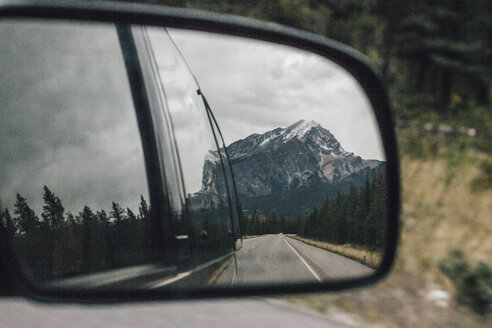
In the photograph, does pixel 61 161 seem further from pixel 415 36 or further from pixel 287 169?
pixel 415 36

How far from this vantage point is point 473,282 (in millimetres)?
5445

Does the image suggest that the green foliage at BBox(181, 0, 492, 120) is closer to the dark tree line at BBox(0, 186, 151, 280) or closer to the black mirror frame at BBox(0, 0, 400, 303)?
the black mirror frame at BBox(0, 0, 400, 303)

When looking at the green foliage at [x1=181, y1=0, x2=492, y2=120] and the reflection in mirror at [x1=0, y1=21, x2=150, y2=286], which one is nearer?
the reflection in mirror at [x1=0, y1=21, x2=150, y2=286]

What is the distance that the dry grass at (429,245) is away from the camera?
16.8 feet

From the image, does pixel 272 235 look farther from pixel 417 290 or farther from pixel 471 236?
pixel 471 236

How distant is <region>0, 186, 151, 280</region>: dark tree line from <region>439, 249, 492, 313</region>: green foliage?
491cm

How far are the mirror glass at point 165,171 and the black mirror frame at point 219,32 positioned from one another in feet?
0.10

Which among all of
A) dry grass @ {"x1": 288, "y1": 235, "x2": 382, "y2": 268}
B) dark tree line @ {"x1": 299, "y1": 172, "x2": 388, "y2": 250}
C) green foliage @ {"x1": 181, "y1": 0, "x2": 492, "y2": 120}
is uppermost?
green foliage @ {"x1": 181, "y1": 0, "x2": 492, "y2": 120}

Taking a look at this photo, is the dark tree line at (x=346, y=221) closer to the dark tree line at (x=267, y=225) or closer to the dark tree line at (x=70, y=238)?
the dark tree line at (x=267, y=225)

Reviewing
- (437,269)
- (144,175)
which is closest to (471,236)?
(437,269)

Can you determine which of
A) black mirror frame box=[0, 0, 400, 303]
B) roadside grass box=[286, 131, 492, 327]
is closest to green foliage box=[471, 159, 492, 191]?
roadside grass box=[286, 131, 492, 327]

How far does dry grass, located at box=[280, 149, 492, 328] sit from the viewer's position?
511 cm

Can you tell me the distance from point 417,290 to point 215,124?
505 centimetres

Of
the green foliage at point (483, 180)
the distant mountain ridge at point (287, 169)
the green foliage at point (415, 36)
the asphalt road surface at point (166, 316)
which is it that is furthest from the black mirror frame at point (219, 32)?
the green foliage at point (415, 36)
